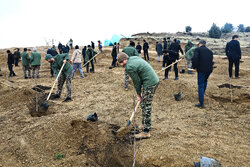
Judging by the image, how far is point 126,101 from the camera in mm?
6648

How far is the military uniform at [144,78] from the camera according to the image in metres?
3.54

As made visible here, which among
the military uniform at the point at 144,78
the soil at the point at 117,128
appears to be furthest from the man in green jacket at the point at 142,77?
the soil at the point at 117,128

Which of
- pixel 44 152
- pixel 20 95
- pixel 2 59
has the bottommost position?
pixel 44 152

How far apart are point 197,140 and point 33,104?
200 inches

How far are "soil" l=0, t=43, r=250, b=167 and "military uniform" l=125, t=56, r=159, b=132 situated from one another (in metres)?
0.68

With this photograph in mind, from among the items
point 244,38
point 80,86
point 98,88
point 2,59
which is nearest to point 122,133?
point 98,88

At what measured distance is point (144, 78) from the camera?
3695 mm

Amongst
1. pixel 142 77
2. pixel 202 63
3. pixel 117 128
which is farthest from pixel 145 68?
pixel 202 63

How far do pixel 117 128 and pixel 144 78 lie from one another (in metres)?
1.52

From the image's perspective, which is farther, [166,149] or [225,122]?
[225,122]

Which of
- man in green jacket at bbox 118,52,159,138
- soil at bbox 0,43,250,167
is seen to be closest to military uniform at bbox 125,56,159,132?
man in green jacket at bbox 118,52,159,138

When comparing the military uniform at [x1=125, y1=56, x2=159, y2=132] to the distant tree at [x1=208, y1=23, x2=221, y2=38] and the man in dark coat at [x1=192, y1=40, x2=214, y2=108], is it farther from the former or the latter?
the distant tree at [x1=208, y1=23, x2=221, y2=38]

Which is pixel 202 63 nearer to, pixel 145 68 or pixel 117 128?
pixel 145 68

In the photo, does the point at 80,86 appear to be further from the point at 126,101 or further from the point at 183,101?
the point at 183,101
